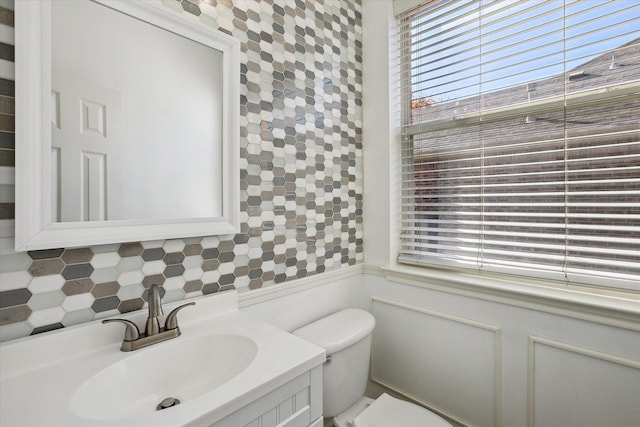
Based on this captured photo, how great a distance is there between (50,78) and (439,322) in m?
1.65

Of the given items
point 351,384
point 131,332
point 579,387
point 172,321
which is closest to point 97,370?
point 131,332

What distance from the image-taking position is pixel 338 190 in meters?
1.56

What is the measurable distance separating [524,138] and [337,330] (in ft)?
3.74

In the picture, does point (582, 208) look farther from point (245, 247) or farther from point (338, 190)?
point (245, 247)

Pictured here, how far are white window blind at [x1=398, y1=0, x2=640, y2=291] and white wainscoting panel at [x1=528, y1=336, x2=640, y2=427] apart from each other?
27 centimetres

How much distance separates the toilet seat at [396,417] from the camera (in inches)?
43.4

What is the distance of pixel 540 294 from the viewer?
3.65 ft

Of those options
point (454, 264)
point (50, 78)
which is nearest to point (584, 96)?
point (454, 264)

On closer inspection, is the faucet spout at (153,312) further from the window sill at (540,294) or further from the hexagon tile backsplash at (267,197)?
the window sill at (540,294)

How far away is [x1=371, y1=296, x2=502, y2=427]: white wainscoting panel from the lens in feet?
4.13

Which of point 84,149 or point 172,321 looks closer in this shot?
point 84,149

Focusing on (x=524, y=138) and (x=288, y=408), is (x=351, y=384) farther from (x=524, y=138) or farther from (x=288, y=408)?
(x=524, y=138)

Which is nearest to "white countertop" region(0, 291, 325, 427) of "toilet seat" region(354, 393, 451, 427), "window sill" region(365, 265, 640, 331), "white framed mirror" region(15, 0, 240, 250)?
"white framed mirror" region(15, 0, 240, 250)

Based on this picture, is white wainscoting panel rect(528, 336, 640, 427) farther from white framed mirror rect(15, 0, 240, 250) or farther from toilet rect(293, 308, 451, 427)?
white framed mirror rect(15, 0, 240, 250)
